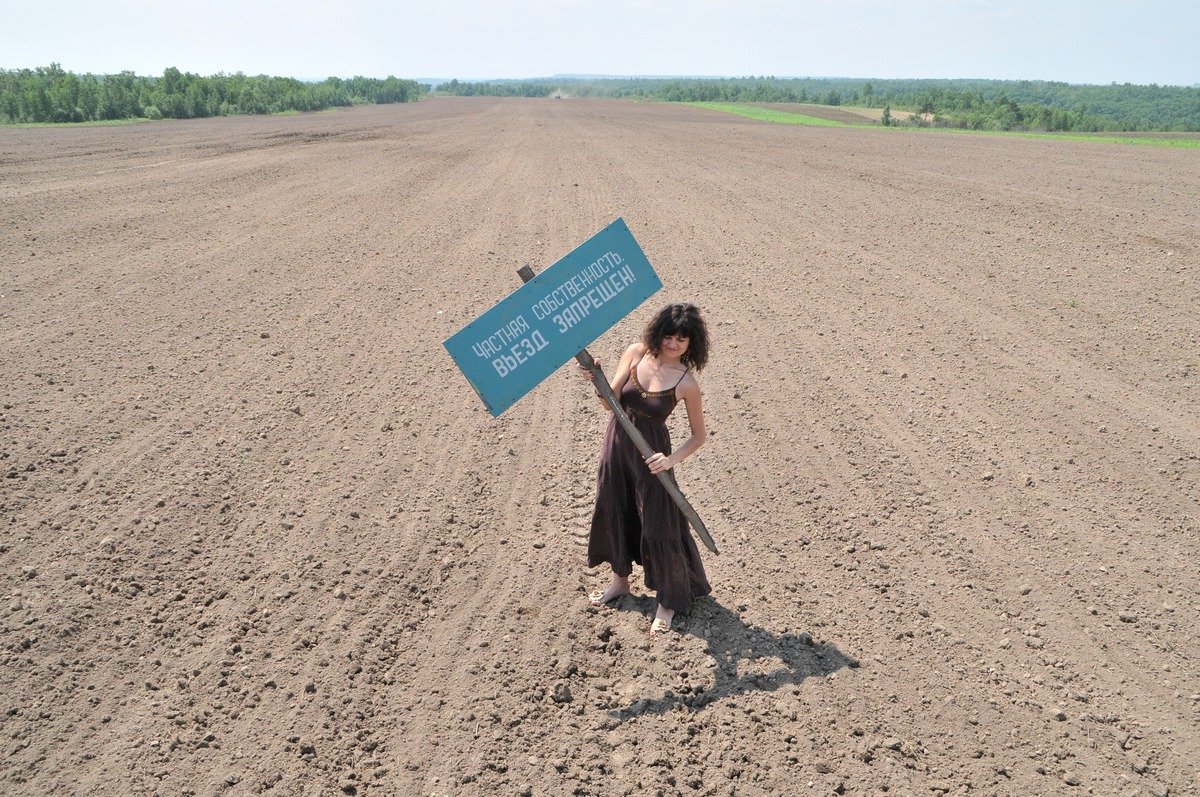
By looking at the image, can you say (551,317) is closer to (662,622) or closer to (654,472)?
(654,472)

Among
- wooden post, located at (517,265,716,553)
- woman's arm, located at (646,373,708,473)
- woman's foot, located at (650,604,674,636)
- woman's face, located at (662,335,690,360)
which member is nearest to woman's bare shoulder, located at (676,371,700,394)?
woman's arm, located at (646,373,708,473)

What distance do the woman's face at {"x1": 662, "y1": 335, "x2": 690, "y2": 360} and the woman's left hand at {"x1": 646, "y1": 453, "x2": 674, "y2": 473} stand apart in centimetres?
51

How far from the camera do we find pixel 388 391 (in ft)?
25.3

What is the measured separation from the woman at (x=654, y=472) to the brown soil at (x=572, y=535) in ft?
0.90

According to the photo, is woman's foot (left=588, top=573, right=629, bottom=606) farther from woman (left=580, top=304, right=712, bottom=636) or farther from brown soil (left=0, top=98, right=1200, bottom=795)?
brown soil (left=0, top=98, right=1200, bottom=795)

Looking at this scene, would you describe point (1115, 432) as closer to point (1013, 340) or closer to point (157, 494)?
point (1013, 340)

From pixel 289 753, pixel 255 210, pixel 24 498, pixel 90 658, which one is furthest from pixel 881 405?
pixel 255 210

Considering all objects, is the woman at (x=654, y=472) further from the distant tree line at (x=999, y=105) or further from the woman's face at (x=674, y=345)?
the distant tree line at (x=999, y=105)

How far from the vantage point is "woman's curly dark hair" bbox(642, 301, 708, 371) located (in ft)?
12.6

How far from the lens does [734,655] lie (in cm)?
430

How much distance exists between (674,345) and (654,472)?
636 millimetres

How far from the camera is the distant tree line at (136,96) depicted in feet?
127

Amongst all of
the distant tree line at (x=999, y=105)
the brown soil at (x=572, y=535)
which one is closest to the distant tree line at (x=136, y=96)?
the brown soil at (x=572, y=535)

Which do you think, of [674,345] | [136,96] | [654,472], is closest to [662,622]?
[654,472]
